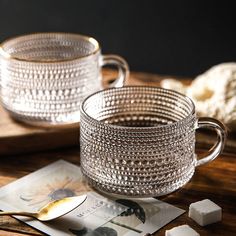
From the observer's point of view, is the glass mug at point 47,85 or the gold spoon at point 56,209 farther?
the glass mug at point 47,85

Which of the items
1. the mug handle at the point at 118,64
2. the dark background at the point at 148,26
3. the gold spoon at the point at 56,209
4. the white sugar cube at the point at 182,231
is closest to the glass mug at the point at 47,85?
the mug handle at the point at 118,64

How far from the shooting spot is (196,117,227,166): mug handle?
76 centimetres

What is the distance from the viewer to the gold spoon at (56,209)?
2.32ft

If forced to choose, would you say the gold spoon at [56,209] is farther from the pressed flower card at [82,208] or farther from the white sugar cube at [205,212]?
the white sugar cube at [205,212]

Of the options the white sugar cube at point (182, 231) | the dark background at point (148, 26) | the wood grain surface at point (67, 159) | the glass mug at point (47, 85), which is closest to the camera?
the white sugar cube at point (182, 231)

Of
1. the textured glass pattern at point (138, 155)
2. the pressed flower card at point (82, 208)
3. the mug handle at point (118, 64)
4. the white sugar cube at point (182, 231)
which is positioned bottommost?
the pressed flower card at point (82, 208)

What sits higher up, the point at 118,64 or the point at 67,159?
the point at 118,64

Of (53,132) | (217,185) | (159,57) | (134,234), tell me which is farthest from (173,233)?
(159,57)

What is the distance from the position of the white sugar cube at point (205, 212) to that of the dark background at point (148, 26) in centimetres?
82

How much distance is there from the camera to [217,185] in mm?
795

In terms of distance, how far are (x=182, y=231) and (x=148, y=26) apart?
91 centimetres

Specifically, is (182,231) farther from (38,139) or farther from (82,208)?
(38,139)

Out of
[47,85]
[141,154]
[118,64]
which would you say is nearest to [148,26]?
[118,64]

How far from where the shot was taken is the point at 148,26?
150 centimetres
